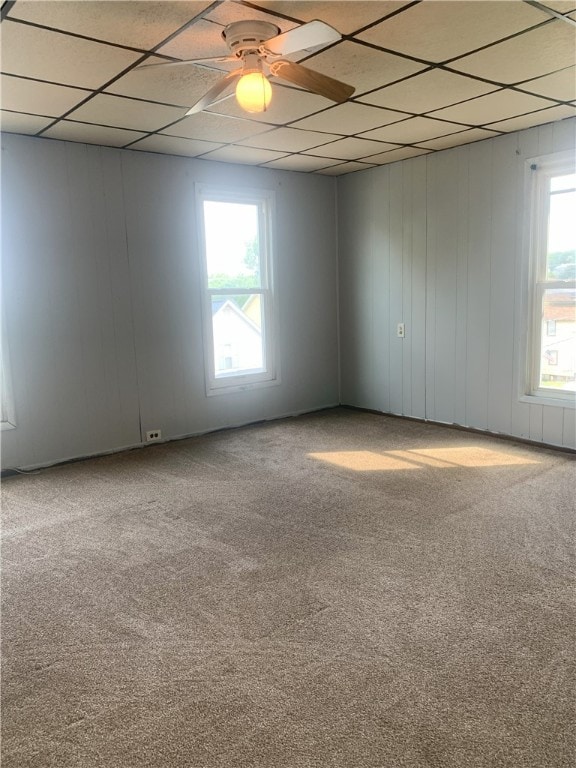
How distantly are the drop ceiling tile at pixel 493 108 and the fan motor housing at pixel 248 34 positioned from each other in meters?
1.65

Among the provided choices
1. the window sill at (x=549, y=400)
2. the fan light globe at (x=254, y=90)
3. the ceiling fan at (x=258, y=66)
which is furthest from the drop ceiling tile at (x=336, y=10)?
the window sill at (x=549, y=400)

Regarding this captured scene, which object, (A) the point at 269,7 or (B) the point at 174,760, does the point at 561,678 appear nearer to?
(B) the point at 174,760

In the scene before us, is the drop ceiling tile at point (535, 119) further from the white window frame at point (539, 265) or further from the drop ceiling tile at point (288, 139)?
the drop ceiling tile at point (288, 139)

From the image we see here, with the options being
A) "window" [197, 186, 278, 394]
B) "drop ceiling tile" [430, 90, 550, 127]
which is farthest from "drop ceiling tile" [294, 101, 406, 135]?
"window" [197, 186, 278, 394]

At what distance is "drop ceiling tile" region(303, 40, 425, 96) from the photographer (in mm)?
2680

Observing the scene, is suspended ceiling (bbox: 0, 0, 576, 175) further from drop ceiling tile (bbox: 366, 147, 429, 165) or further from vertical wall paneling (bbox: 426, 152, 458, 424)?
vertical wall paneling (bbox: 426, 152, 458, 424)

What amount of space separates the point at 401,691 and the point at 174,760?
73 centimetres

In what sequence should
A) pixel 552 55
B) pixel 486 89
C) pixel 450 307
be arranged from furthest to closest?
1. pixel 450 307
2. pixel 486 89
3. pixel 552 55

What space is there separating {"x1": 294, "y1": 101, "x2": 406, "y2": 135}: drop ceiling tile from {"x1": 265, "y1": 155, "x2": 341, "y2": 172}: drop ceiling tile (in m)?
0.89

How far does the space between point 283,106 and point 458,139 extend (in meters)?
1.75

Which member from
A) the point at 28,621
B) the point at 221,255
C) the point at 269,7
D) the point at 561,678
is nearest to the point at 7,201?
the point at 221,255

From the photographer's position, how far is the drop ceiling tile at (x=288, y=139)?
407cm

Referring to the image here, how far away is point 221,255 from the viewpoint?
510cm

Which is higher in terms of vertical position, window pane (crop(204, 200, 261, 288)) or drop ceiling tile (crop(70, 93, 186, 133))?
drop ceiling tile (crop(70, 93, 186, 133))
